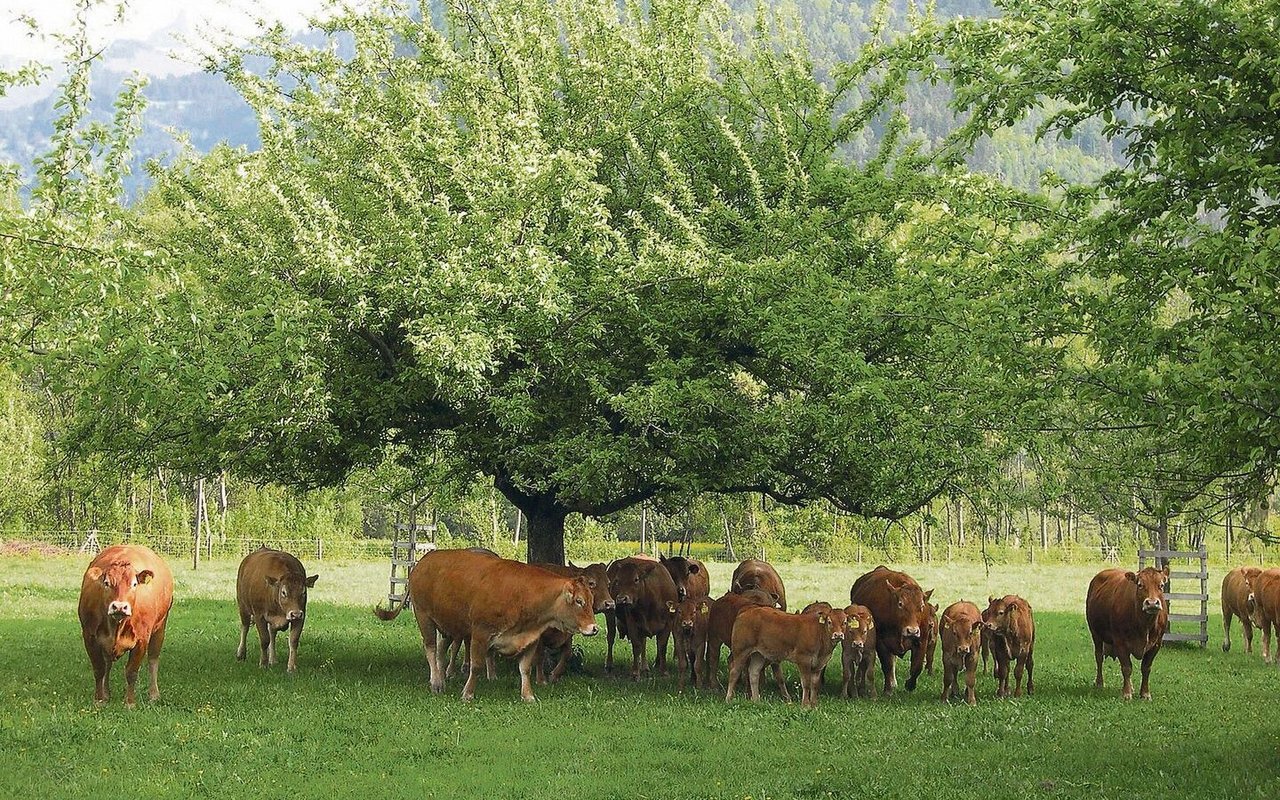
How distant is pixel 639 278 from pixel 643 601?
5733mm

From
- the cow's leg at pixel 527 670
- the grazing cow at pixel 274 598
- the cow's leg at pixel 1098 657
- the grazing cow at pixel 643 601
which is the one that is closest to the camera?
the cow's leg at pixel 527 670

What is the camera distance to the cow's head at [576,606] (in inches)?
624

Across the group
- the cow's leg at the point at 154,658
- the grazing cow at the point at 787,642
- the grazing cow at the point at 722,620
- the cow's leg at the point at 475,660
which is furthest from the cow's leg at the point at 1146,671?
the cow's leg at the point at 154,658

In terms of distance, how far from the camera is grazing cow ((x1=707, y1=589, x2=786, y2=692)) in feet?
56.2

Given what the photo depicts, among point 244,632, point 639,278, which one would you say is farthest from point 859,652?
point 244,632

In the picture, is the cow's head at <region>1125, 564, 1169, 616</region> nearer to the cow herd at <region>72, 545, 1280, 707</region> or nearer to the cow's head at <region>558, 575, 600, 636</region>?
the cow herd at <region>72, 545, 1280, 707</region>

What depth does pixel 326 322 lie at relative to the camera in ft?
50.5

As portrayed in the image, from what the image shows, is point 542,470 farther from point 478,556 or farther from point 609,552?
point 609,552

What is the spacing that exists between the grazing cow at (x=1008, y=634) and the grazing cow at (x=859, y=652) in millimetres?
1664

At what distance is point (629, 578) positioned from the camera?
18.9 m

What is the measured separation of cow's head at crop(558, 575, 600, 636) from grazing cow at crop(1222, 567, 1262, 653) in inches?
606

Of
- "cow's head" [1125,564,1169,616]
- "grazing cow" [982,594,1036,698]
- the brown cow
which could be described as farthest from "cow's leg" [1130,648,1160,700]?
the brown cow

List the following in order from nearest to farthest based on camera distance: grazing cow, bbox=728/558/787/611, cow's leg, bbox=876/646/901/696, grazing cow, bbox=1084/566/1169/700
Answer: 1. grazing cow, bbox=1084/566/1169/700
2. cow's leg, bbox=876/646/901/696
3. grazing cow, bbox=728/558/787/611

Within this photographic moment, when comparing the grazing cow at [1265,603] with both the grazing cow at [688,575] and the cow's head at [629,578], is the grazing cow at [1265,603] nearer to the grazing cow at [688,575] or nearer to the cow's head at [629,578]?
the grazing cow at [688,575]
